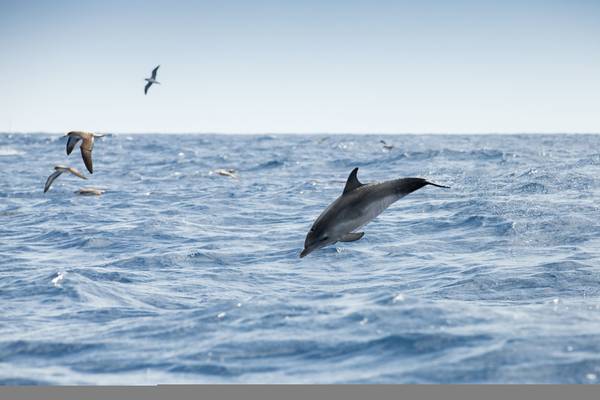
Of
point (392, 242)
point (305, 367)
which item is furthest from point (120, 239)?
point (305, 367)

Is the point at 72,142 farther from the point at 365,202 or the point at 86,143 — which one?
the point at 365,202

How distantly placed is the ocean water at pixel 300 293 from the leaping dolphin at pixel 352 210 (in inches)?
34.6

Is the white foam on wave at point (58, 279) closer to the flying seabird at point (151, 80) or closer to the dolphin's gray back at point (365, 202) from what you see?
the dolphin's gray back at point (365, 202)

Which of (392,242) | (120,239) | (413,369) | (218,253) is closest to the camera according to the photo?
(413,369)

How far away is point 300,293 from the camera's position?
9.80 metres

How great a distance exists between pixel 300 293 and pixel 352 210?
2573 millimetres

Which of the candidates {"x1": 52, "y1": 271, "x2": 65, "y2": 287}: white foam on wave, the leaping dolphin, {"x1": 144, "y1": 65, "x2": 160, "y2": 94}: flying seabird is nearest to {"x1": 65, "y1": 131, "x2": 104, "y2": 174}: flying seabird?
{"x1": 52, "y1": 271, "x2": 65, "y2": 287}: white foam on wave

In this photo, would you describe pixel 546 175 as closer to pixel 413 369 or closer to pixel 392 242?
pixel 392 242

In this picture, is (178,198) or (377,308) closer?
(377,308)

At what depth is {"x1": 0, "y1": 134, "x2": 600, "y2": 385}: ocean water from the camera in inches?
255

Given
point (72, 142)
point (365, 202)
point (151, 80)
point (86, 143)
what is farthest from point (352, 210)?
point (151, 80)

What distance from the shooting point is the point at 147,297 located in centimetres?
988

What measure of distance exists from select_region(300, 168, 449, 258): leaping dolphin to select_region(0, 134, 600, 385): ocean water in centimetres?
88

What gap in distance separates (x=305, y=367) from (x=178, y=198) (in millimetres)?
18284
